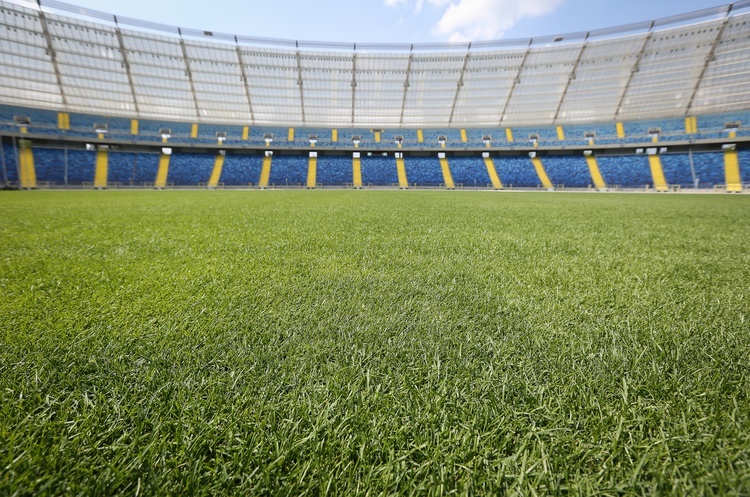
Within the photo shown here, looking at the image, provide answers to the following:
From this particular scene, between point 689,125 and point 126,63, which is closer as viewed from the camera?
point 126,63

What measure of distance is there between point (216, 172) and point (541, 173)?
3393 cm

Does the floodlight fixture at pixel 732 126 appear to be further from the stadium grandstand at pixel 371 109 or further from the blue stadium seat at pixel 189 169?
the blue stadium seat at pixel 189 169

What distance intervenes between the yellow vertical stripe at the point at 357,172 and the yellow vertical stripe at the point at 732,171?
102 ft

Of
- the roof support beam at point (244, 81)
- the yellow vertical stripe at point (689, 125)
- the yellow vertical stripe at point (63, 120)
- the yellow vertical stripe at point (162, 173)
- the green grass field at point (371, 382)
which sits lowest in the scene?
the green grass field at point (371, 382)

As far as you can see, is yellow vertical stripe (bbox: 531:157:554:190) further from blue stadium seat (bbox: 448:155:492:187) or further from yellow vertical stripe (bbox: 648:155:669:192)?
yellow vertical stripe (bbox: 648:155:669:192)

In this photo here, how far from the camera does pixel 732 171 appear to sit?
25734 mm

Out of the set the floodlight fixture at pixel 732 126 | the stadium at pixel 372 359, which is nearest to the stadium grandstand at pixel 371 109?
the floodlight fixture at pixel 732 126

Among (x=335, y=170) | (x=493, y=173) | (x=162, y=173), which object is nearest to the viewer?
(x=162, y=173)

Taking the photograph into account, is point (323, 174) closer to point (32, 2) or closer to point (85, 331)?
point (32, 2)

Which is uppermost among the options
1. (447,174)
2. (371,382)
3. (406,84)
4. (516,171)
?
(406,84)

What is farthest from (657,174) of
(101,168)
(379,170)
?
(101,168)

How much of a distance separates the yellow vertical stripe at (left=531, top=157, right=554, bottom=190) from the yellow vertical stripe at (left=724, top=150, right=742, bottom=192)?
12564mm

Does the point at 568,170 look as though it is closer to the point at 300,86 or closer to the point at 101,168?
the point at 300,86

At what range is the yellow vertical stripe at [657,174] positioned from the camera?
87.7 feet
